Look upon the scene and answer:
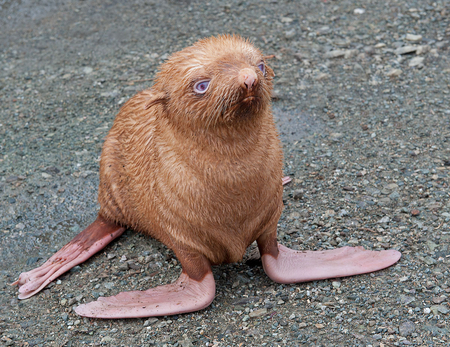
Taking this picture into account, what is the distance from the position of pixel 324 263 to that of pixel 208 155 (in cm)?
113

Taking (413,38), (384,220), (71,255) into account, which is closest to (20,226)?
(71,255)

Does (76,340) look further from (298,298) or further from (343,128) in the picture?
(343,128)

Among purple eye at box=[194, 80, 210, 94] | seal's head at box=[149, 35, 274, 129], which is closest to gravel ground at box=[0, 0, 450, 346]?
seal's head at box=[149, 35, 274, 129]

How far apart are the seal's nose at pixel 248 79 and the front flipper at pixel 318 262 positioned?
3.97 feet

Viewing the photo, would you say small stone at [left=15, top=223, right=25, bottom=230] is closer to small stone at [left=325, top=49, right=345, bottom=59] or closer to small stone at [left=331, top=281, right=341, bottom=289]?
small stone at [left=331, top=281, right=341, bottom=289]

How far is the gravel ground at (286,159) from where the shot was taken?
3.51m

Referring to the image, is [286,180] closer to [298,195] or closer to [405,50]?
[298,195]

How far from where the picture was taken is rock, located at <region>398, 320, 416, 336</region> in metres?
3.24

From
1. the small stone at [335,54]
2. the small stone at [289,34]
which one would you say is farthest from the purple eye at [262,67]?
the small stone at [289,34]

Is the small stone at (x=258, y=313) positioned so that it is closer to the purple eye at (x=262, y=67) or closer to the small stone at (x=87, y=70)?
the purple eye at (x=262, y=67)

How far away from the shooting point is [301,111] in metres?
5.75

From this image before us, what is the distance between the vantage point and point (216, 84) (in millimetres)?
2938

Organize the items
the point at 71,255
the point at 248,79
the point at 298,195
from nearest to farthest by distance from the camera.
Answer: the point at 248,79, the point at 71,255, the point at 298,195

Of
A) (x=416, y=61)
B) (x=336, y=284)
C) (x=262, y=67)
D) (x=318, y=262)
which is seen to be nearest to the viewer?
(x=262, y=67)
